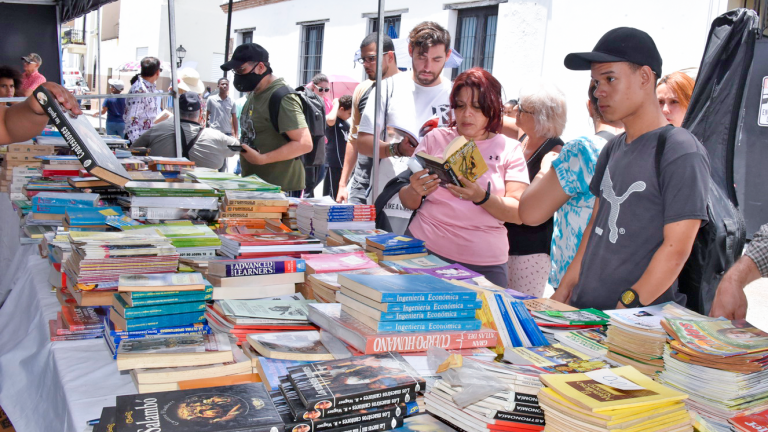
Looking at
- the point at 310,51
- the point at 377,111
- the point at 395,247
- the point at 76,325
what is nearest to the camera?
the point at 76,325

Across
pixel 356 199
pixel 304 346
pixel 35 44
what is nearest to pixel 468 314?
pixel 304 346

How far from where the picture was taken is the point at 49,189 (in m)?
3.18

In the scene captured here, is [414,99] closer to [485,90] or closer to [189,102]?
[485,90]

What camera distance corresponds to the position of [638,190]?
195 centimetres

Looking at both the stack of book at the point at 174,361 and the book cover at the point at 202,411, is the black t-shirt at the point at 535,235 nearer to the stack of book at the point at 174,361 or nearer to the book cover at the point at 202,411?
the stack of book at the point at 174,361

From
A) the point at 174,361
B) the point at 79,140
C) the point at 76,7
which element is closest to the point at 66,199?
the point at 79,140

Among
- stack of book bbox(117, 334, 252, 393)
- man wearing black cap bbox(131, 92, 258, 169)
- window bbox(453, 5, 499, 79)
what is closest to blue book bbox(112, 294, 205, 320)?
stack of book bbox(117, 334, 252, 393)

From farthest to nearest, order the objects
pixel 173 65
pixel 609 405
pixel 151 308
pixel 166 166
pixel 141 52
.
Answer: pixel 141 52, pixel 173 65, pixel 166 166, pixel 151 308, pixel 609 405

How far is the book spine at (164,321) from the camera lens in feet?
5.09

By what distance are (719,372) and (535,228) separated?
6.73 ft

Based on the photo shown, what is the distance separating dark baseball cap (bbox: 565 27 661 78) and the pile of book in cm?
100

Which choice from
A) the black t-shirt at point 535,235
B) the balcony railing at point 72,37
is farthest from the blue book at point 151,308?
the balcony railing at point 72,37

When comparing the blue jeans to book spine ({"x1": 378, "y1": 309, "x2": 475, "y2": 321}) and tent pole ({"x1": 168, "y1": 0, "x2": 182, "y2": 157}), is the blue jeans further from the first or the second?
book spine ({"x1": 378, "y1": 309, "x2": 475, "y2": 321})

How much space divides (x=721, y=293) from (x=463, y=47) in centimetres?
1007
